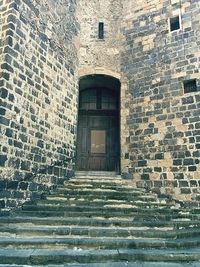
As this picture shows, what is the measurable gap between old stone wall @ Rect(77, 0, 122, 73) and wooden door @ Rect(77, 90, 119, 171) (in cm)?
145

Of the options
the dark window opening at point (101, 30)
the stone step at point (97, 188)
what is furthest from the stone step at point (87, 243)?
the dark window opening at point (101, 30)

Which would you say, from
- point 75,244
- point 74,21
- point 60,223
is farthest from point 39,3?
point 75,244

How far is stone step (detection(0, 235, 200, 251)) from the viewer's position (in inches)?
145

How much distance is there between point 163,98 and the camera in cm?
720

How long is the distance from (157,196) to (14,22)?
553 cm

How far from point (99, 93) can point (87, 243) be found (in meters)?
6.42

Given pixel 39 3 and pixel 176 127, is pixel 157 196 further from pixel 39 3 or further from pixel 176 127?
pixel 39 3

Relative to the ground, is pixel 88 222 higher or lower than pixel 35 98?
lower

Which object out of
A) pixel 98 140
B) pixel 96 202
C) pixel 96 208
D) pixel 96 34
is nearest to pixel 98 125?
pixel 98 140

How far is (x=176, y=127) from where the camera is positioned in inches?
268

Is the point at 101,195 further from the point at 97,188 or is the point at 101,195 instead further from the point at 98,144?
the point at 98,144

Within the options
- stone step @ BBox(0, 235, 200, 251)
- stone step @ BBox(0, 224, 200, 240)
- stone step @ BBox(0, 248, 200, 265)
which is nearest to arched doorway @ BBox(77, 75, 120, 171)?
stone step @ BBox(0, 224, 200, 240)

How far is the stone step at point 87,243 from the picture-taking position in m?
3.69

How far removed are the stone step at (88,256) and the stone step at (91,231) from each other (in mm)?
520
